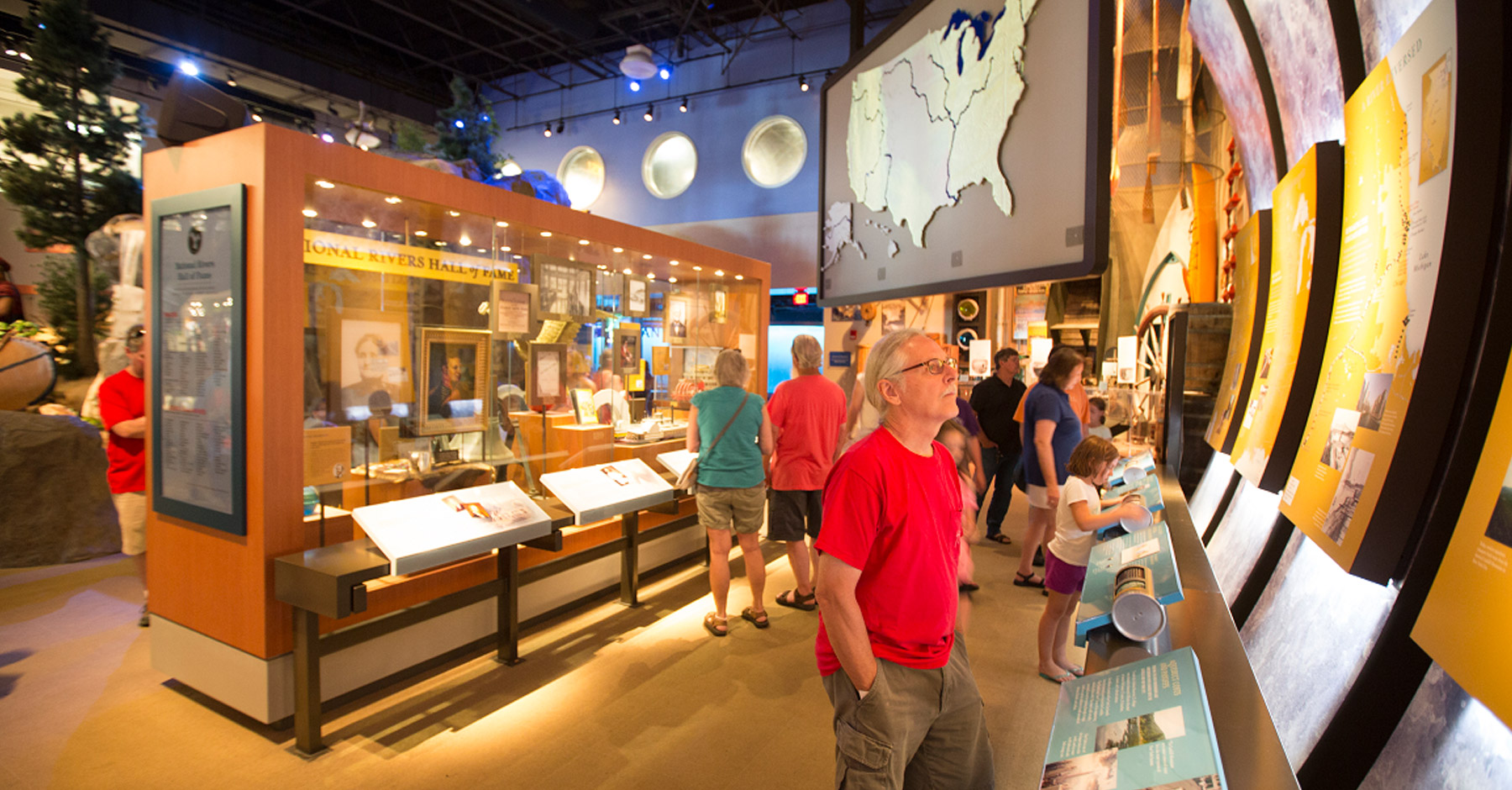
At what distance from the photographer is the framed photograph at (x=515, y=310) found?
423cm

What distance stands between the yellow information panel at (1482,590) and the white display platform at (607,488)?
12.1 feet

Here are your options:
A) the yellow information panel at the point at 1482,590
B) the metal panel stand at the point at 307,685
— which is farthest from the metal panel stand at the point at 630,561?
the yellow information panel at the point at 1482,590

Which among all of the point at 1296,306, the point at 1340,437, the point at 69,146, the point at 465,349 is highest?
the point at 69,146

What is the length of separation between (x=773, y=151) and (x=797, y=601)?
9274 mm

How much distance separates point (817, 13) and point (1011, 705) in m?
11.3

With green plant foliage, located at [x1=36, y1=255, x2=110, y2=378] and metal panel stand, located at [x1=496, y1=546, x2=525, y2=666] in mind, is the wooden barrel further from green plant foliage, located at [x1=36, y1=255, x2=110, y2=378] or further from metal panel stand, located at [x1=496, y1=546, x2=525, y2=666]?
metal panel stand, located at [x1=496, y1=546, x2=525, y2=666]

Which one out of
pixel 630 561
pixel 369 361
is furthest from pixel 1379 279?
pixel 630 561

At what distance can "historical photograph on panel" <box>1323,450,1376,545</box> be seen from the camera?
1.39 meters

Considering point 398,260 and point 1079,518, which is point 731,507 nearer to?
point 1079,518

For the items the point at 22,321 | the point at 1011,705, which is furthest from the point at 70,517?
the point at 1011,705

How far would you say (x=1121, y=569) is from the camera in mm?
1966

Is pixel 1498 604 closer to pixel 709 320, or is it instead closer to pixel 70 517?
pixel 709 320

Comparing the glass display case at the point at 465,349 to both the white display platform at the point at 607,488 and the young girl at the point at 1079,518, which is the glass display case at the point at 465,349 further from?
the young girl at the point at 1079,518

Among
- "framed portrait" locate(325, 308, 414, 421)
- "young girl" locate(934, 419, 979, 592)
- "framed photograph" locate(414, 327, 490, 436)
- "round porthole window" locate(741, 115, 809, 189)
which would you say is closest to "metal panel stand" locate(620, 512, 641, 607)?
"framed photograph" locate(414, 327, 490, 436)
